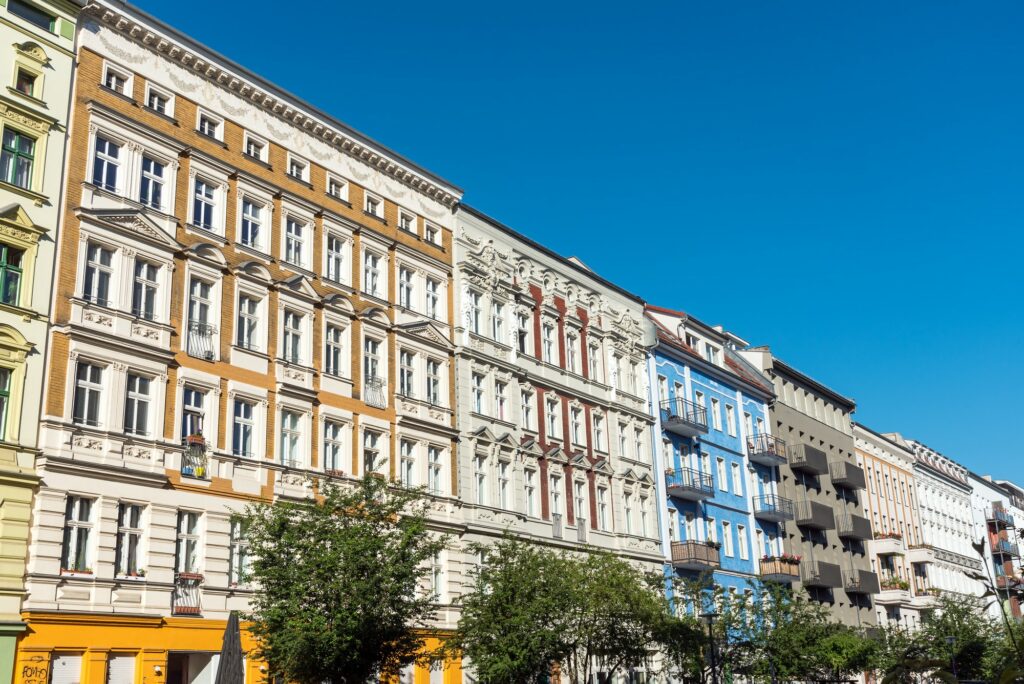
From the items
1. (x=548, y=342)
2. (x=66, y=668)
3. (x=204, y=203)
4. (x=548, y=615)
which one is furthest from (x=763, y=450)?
(x=66, y=668)

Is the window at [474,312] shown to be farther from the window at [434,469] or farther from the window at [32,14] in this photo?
the window at [32,14]

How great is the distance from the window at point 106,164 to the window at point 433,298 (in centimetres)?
1476

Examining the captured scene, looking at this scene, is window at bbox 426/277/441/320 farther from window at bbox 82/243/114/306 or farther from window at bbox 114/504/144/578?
window at bbox 114/504/144/578

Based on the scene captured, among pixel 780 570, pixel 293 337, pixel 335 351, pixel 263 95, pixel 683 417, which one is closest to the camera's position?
pixel 293 337

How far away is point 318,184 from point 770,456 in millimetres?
35888

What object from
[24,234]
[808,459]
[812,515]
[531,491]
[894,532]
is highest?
[808,459]

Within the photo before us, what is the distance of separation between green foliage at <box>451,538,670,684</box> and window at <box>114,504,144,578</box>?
10.3 meters

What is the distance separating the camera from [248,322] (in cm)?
3628

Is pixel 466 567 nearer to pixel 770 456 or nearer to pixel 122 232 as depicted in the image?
pixel 122 232

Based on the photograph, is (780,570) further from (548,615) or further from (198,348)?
(198,348)

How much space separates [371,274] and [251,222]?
5999 millimetres

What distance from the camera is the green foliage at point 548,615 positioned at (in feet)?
112

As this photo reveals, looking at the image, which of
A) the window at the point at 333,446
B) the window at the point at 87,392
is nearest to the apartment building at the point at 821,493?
the window at the point at 333,446

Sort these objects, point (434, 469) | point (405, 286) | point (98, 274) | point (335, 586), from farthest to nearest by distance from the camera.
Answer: point (405, 286) < point (434, 469) < point (98, 274) < point (335, 586)
